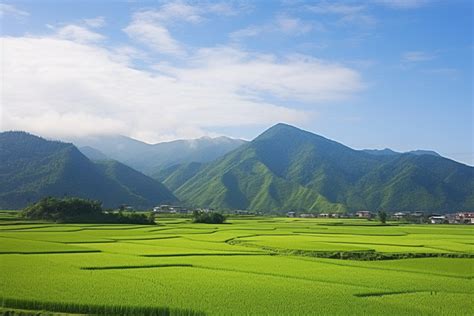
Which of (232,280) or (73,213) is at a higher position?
(73,213)

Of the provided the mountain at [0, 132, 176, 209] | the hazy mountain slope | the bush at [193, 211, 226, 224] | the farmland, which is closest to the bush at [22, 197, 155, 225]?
the bush at [193, 211, 226, 224]

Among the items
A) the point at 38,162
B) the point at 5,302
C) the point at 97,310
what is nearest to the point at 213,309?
the point at 97,310

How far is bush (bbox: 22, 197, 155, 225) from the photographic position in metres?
72.9

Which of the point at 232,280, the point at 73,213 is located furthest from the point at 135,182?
the point at 232,280

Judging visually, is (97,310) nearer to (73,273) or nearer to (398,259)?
(73,273)

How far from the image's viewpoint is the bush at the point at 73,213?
7289 cm

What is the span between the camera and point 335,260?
33.2 m

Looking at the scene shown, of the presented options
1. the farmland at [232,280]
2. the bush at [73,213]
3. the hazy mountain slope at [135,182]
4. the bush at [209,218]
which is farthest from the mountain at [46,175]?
the farmland at [232,280]

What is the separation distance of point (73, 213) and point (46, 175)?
192 feet

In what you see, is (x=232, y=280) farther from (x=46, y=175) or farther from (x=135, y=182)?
(x=135, y=182)

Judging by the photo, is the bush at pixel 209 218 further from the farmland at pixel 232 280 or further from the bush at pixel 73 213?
the farmland at pixel 232 280

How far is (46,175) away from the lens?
127750 millimetres

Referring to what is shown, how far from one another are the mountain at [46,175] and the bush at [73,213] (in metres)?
41.8

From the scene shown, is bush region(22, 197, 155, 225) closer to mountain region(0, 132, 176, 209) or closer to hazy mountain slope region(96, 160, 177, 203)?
mountain region(0, 132, 176, 209)
